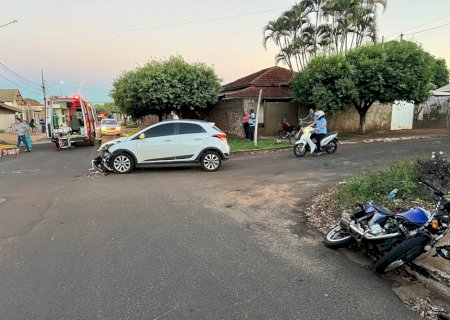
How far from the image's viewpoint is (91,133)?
20.3 metres

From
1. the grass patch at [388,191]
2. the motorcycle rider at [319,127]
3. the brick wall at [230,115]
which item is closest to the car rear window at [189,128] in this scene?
the motorcycle rider at [319,127]

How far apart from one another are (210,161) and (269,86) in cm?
1279

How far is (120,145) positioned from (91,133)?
10930 mm

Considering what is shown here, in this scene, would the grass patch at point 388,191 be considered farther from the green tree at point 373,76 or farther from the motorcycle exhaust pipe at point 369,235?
the green tree at point 373,76

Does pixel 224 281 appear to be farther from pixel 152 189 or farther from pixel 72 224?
pixel 152 189

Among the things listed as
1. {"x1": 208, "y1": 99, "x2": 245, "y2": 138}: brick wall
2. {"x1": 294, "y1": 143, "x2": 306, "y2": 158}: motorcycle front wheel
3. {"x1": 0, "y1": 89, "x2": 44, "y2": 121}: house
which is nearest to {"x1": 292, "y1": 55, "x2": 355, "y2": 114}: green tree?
{"x1": 208, "y1": 99, "x2": 245, "y2": 138}: brick wall

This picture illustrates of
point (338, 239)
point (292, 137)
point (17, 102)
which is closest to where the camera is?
point (338, 239)

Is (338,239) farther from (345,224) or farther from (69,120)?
(69,120)

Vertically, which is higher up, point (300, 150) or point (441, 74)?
point (441, 74)

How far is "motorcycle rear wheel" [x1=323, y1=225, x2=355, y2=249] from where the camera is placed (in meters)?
4.59

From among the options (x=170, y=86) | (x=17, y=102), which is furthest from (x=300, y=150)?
(x=17, y=102)

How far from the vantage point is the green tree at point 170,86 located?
1992 centimetres

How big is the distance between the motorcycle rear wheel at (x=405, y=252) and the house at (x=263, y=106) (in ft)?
52.8

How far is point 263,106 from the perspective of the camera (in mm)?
20641
